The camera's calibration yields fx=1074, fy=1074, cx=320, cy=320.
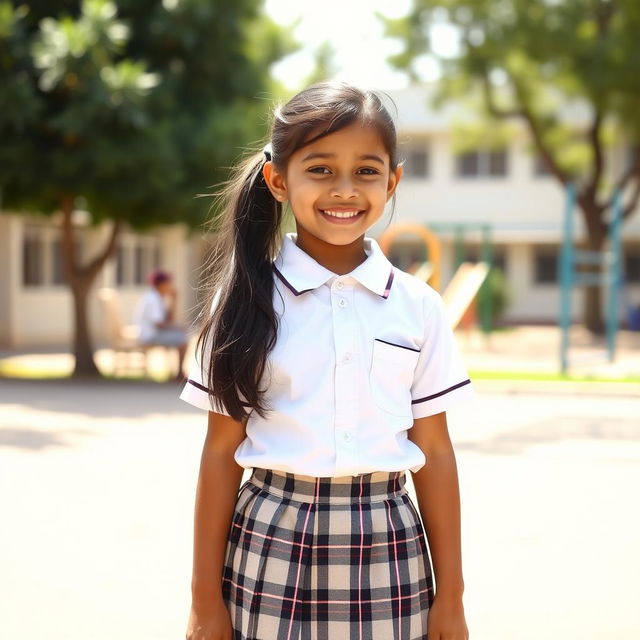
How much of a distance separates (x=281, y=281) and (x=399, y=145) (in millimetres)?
394

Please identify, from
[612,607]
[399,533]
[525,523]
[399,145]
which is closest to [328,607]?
[399,533]

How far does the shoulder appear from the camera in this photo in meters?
2.05

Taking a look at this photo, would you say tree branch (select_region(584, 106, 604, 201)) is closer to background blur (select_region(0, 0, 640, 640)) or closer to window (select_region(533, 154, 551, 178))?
background blur (select_region(0, 0, 640, 640))

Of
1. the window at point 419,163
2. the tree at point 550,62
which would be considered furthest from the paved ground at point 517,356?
the window at point 419,163

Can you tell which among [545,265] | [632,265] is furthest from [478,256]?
[632,265]

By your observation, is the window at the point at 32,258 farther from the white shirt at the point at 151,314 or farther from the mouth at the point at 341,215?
the mouth at the point at 341,215

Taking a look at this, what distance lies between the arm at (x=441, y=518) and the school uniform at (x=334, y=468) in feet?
0.08

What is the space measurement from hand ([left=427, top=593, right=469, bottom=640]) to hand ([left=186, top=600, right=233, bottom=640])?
0.37 metres

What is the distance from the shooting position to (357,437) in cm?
192

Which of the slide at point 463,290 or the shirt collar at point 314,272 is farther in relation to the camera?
the slide at point 463,290

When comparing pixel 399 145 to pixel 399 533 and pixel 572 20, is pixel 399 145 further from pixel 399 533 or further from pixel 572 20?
pixel 572 20

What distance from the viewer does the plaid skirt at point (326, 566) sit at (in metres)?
1.91

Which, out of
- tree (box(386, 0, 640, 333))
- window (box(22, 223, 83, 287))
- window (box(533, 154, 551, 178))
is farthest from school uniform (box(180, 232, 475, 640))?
window (box(533, 154, 551, 178))

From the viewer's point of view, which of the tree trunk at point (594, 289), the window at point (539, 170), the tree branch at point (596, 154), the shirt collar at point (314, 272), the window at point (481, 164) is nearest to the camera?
the shirt collar at point (314, 272)
